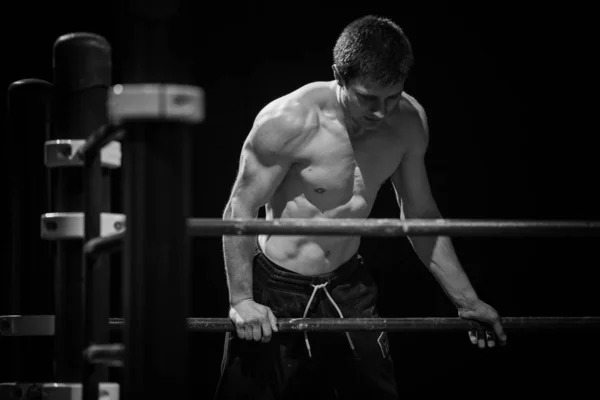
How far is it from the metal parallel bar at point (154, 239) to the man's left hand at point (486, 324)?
92 cm

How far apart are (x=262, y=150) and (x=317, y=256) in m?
0.34

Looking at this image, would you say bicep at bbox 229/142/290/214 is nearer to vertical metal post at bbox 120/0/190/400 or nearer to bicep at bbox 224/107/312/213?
bicep at bbox 224/107/312/213

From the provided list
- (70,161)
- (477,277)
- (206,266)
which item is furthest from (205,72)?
(70,161)

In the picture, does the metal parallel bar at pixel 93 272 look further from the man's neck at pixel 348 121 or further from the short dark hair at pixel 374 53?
the man's neck at pixel 348 121

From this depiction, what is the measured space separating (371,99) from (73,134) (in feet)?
2.79

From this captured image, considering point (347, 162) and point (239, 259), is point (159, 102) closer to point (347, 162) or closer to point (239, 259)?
point (239, 259)

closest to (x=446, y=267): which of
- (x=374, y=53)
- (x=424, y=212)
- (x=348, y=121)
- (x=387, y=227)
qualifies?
(x=424, y=212)

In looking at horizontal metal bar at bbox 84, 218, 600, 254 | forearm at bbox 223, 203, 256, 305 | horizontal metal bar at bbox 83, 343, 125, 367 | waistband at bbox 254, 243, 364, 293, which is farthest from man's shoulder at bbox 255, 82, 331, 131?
horizontal metal bar at bbox 83, 343, 125, 367

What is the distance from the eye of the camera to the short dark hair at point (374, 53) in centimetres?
189

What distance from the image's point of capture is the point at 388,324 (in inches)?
60.7

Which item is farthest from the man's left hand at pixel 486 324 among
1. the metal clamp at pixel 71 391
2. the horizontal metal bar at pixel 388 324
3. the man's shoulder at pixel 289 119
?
the metal clamp at pixel 71 391

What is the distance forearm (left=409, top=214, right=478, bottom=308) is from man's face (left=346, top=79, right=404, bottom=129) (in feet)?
1.01

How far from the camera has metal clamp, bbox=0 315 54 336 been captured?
1527 millimetres

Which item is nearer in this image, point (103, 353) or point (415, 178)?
point (103, 353)
